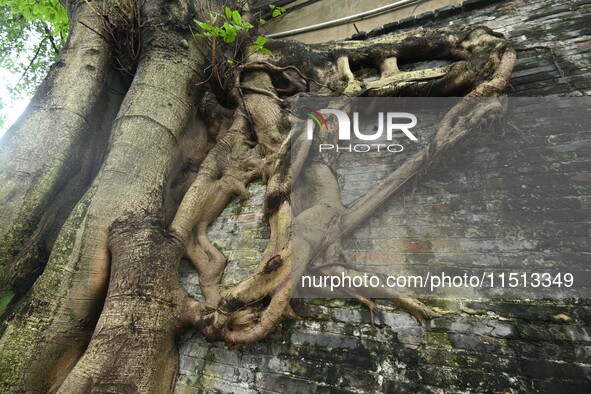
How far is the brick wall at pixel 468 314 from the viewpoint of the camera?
1.41 metres

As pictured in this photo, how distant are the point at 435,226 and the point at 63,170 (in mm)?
2779

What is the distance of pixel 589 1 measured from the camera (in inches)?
117

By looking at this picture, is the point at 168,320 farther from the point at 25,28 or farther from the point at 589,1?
the point at 25,28

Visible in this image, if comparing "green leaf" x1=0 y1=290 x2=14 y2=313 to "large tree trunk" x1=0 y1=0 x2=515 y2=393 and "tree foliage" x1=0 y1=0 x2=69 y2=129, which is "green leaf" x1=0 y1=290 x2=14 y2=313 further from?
"tree foliage" x1=0 y1=0 x2=69 y2=129

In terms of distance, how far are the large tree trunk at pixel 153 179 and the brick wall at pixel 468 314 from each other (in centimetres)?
12

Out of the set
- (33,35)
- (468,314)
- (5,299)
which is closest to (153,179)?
(5,299)

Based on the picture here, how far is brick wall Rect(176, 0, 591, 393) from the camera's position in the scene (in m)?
1.41

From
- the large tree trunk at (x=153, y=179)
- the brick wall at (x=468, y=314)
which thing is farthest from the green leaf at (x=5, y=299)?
the brick wall at (x=468, y=314)

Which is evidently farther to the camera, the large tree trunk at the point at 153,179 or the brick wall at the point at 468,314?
the large tree trunk at the point at 153,179

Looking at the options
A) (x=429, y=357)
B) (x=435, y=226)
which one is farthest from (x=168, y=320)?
(x=435, y=226)

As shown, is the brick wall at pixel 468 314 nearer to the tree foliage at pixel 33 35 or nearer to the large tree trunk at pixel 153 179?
the large tree trunk at pixel 153 179

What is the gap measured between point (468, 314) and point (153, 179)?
2.28 metres

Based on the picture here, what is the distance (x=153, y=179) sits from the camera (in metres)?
2.46

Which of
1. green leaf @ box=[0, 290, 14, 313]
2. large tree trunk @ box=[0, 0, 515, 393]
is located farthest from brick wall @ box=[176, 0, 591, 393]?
green leaf @ box=[0, 290, 14, 313]
